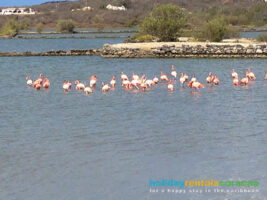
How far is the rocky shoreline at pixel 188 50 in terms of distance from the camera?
134ft

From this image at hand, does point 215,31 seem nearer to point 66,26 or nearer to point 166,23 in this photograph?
point 166,23

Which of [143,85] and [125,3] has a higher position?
[125,3]

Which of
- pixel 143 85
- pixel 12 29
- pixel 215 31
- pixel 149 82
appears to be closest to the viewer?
pixel 143 85

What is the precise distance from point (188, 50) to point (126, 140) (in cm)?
2790

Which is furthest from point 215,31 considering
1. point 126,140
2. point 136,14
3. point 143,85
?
point 136,14

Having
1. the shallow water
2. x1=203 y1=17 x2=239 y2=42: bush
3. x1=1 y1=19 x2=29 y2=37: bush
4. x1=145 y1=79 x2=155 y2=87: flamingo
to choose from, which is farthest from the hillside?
the shallow water

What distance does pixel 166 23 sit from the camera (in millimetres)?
49594

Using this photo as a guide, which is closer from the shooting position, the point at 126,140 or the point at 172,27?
the point at 126,140

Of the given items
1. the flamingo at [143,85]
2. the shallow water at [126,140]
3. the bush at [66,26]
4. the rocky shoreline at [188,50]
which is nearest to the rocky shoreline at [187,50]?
the rocky shoreline at [188,50]

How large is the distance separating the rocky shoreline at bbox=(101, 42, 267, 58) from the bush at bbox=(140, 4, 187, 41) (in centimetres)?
536

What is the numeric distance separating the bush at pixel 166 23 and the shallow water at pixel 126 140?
24.8 metres

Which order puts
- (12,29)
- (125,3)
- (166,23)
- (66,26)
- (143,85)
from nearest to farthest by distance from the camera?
(143,85), (166,23), (12,29), (66,26), (125,3)

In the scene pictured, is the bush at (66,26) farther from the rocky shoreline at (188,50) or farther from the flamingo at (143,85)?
the flamingo at (143,85)

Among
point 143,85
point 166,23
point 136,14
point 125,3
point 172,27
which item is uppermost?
point 125,3
